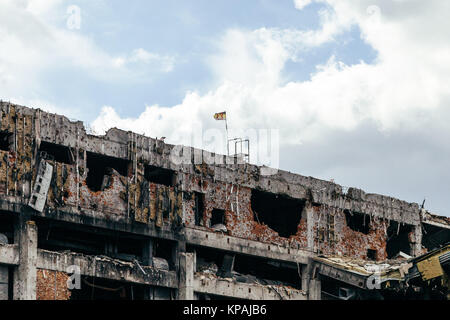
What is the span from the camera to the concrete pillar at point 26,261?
33.2 meters

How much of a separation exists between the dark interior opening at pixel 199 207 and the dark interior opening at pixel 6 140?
27.3 ft

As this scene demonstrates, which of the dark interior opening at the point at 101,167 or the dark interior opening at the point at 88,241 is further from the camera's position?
the dark interior opening at the point at 101,167

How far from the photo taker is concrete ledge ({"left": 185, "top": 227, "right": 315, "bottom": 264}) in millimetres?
39125

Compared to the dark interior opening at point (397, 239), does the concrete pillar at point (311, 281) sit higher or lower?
lower

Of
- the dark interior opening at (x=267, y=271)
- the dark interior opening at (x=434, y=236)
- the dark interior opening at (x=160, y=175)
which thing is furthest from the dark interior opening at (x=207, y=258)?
the dark interior opening at (x=434, y=236)

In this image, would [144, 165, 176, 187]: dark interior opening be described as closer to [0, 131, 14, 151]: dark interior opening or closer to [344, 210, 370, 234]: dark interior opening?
[0, 131, 14, 151]: dark interior opening

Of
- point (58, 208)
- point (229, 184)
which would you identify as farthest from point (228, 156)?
point (58, 208)

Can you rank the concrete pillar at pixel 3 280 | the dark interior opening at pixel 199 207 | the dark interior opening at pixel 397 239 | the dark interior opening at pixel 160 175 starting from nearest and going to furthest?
the concrete pillar at pixel 3 280 → the dark interior opening at pixel 160 175 → the dark interior opening at pixel 199 207 → the dark interior opening at pixel 397 239

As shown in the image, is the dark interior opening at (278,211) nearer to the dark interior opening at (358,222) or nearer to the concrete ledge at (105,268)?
the dark interior opening at (358,222)

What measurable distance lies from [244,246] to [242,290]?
1.92m

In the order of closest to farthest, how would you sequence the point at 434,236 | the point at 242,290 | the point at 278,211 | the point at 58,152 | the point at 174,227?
the point at 58,152 < the point at 174,227 < the point at 242,290 < the point at 278,211 < the point at 434,236

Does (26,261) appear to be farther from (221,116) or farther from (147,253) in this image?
(221,116)

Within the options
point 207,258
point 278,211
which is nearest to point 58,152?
point 207,258

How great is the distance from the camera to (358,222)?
46125mm
